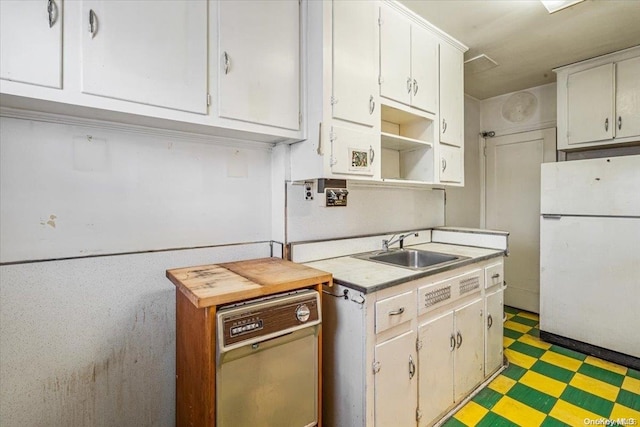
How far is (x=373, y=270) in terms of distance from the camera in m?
1.78

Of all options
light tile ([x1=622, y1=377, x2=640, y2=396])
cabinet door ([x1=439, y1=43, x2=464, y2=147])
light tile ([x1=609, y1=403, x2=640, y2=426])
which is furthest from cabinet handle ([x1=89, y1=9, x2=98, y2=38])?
light tile ([x1=622, y1=377, x2=640, y2=396])

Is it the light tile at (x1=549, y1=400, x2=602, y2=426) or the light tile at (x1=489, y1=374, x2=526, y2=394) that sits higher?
the light tile at (x1=489, y1=374, x2=526, y2=394)

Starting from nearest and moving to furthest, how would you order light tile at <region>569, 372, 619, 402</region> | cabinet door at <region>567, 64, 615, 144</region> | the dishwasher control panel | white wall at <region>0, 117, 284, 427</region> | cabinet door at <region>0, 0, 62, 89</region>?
cabinet door at <region>0, 0, 62, 89</region>, the dishwasher control panel, white wall at <region>0, 117, 284, 427</region>, light tile at <region>569, 372, 619, 402</region>, cabinet door at <region>567, 64, 615, 144</region>

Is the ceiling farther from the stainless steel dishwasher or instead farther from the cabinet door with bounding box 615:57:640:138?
the stainless steel dishwasher

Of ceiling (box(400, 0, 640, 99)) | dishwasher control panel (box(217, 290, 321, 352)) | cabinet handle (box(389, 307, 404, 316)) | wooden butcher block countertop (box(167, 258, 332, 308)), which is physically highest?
ceiling (box(400, 0, 640, 99))

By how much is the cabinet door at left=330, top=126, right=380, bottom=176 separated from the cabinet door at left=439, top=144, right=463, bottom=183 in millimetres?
772

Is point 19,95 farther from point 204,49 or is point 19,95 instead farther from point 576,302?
point 576,302

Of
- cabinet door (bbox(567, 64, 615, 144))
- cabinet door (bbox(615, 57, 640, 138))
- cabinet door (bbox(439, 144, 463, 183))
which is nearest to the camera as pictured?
cabinet door (bbox(439, 144, 463, 183))

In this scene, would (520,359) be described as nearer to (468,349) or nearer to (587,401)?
(587,401)

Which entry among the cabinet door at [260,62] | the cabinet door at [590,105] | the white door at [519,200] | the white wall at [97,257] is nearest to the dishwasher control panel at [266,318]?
the white wall at [97,257]

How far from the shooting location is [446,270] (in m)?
1.85

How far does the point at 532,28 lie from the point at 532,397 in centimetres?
261

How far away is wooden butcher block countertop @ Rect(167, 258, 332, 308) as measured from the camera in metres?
1.18

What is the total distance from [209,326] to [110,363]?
29.2 inches
